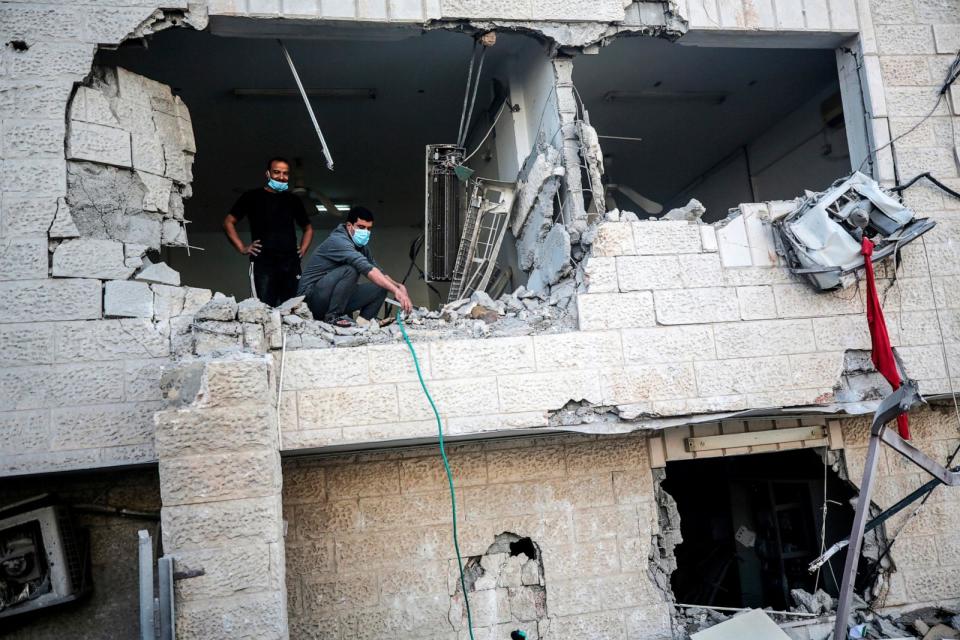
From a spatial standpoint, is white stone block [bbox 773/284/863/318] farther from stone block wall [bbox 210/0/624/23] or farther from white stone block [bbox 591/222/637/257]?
stone block wall [bbox 210/0/624/23]

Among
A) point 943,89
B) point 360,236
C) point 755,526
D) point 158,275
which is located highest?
point 943,89

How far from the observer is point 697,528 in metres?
9.54

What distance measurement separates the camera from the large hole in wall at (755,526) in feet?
24.3

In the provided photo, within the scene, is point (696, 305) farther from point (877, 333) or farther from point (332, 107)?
point (332, 107)

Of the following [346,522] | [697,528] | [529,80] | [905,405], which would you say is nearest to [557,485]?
[346,522]

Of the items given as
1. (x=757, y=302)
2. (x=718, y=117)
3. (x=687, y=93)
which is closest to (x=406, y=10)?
(x=757, y=302)

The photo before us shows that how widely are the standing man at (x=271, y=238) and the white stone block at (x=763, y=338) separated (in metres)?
4.04

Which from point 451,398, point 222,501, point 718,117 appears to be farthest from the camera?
point 718,117

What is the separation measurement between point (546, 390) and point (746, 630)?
2.40 meters

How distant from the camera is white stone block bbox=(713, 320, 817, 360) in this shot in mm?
5543

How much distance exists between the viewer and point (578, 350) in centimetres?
532

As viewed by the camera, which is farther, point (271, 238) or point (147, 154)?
point (271, 238)

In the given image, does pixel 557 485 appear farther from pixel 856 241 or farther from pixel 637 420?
pixel 856 241

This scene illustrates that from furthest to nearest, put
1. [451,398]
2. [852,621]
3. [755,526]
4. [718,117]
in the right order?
1. [718,117]
2. [755,526]
3. [852,621]
4. [451,398]
